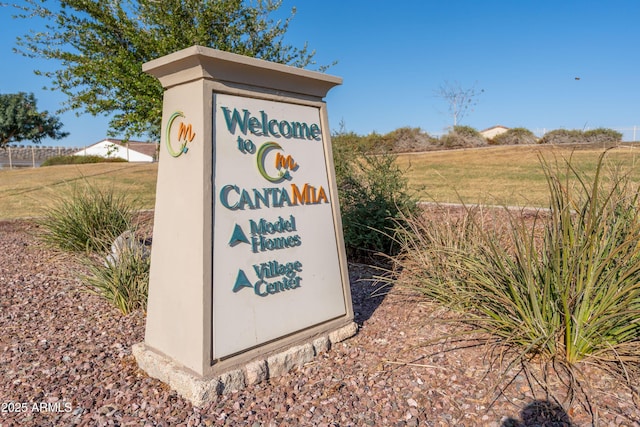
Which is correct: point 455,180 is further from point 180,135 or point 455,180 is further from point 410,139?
point 410,139

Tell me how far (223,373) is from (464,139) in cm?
3205

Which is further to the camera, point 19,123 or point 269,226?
point 19,123

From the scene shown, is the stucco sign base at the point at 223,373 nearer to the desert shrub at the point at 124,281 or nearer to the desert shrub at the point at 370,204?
the desert shrub at the point at 124,281

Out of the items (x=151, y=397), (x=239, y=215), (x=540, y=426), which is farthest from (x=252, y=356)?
(x=540, y=426)

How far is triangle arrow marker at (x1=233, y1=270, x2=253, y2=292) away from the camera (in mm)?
3091

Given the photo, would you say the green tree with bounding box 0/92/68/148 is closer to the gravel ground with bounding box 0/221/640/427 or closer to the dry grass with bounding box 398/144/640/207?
the dry grass with bounding box 398/144/640/207

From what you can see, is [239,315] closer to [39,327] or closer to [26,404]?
[26,404]

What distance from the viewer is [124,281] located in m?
4.56

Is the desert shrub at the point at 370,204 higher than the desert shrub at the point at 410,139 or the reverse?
the reverse

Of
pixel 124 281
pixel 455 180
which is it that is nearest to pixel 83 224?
pixel 124 281

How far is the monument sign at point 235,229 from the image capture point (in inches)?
116

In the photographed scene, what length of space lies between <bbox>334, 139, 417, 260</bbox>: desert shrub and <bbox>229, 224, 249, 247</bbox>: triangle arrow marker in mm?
2874

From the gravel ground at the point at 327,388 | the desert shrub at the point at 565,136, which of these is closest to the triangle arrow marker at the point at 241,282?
the gravel ground at the point at 327,388

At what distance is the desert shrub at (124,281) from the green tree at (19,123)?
1674 inches
